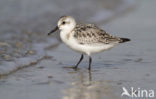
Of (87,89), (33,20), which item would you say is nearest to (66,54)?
(87,89)

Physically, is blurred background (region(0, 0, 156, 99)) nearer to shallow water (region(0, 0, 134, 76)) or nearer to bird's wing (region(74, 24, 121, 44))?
shallow water (region(0, 0, 134, 76))

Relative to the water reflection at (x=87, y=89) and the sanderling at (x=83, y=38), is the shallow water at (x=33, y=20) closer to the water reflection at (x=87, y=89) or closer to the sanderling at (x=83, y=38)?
the sanderling at (x=83, y=38)

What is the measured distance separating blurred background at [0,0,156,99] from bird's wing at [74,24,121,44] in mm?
527

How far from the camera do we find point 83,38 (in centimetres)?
761

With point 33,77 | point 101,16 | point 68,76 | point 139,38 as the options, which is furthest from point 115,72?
point 101,16

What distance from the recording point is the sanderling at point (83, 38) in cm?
760

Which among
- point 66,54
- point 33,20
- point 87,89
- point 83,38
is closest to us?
point 87,89

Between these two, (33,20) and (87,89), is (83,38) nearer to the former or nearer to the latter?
(87,89)

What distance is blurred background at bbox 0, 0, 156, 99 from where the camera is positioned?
21.3 feet

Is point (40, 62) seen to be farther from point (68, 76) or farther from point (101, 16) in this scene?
point (101, 16)

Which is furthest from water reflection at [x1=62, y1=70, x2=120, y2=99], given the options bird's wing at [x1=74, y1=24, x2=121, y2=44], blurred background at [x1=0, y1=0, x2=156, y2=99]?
bird's wing at [x1=74, y1=24, x2=121, y2=44]

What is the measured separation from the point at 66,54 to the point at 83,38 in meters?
1.43

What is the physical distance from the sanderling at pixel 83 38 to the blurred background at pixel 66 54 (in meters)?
0.42

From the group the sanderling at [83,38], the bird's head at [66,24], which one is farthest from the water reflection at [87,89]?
the bird's head at [66,24]
